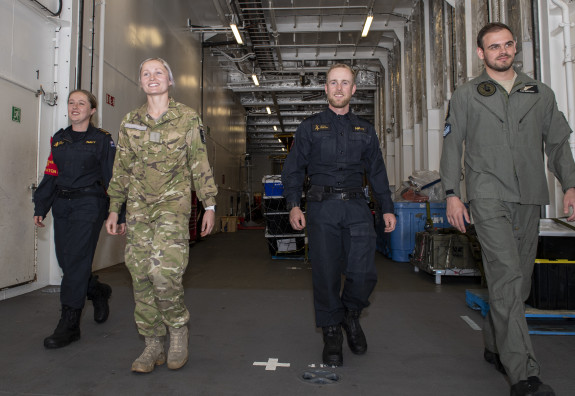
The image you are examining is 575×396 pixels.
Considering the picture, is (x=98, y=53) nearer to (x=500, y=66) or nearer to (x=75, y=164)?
(x=75, y=164)

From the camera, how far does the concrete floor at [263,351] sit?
6.70ft

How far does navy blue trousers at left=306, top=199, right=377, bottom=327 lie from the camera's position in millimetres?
2428

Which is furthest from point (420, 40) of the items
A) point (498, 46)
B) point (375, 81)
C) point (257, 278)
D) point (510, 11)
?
point (498, 46)

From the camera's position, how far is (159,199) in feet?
7.26

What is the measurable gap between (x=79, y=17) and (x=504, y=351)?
5496mm

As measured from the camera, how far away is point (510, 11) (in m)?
5.07

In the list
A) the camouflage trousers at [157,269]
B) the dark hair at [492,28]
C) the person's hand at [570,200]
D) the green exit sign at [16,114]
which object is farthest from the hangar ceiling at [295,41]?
the person's hand at [570,200]

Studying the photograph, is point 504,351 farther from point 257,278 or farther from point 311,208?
point 257,278

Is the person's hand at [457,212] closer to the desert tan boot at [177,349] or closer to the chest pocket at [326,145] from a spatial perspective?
the chest pocket at [326,145]

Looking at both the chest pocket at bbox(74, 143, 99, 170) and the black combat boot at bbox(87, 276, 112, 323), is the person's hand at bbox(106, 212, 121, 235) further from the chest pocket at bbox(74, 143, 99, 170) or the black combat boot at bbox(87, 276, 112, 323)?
the black combat boot at bbox(87, 276, 112, 323)

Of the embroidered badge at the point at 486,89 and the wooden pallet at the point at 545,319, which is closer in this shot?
the embroidered badge at the point at 486,89

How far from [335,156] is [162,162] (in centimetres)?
104

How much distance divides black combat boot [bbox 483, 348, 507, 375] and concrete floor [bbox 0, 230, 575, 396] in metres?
0.04

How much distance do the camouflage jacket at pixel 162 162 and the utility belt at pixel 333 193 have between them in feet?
2.08
